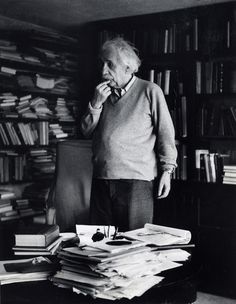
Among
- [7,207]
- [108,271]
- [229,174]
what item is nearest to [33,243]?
[108,271]

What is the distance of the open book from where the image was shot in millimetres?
1476

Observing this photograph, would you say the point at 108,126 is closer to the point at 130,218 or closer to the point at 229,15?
the point at 130,218

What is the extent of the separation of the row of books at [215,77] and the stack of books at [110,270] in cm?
242

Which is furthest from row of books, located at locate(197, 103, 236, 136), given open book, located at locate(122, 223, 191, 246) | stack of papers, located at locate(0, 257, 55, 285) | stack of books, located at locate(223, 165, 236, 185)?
stack of papers, located at locate(0, 257, 55, 285)

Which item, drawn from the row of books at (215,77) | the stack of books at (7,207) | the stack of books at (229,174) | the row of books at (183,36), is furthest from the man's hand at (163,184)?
the stack of books at (7,207)

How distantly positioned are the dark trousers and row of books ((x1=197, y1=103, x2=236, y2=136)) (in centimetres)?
126

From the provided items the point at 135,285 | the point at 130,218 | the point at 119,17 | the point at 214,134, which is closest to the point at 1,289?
the point at 135,285

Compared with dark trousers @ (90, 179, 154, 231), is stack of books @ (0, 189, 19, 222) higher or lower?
lower

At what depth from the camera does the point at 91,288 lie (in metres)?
1.23

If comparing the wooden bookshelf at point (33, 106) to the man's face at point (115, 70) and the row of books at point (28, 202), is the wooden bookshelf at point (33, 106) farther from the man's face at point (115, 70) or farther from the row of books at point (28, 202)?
the man's face at point (115, 70)

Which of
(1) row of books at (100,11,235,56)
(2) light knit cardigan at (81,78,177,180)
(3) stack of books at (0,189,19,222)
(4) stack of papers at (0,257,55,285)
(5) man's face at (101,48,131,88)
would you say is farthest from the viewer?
(3) stack of books at (0,189,19,222)

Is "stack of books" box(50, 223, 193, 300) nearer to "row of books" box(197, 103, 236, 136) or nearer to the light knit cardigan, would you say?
the light knit cardigan

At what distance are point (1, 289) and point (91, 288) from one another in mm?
311

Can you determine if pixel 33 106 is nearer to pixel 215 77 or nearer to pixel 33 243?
pixel 215 77
